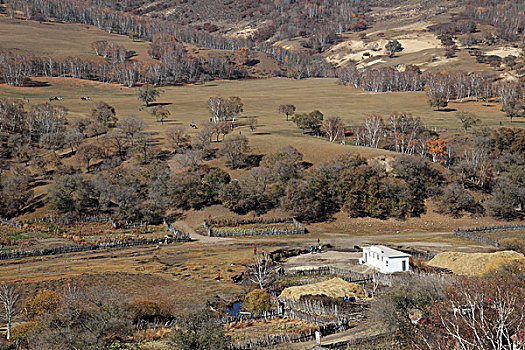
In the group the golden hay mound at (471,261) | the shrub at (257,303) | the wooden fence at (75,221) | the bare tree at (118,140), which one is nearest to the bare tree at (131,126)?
the bare tree at (118,140)

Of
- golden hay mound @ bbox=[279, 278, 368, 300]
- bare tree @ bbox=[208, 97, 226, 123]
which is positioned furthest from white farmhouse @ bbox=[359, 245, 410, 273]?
bare tree @ bbox=[208, 97, 226, 123]

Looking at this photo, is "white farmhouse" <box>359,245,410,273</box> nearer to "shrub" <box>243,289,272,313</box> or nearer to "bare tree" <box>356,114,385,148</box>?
"shrub" <box>243,289,272,313</box>

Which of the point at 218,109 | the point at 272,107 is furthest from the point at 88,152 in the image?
the point at 272,107

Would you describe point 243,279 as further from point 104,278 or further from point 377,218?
point 377,218

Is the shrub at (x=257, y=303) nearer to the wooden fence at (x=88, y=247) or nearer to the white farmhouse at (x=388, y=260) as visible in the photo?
the white farmhouse at (x=388, y=260)

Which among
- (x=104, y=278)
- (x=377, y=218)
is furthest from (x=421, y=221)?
(x=104, y=278)
